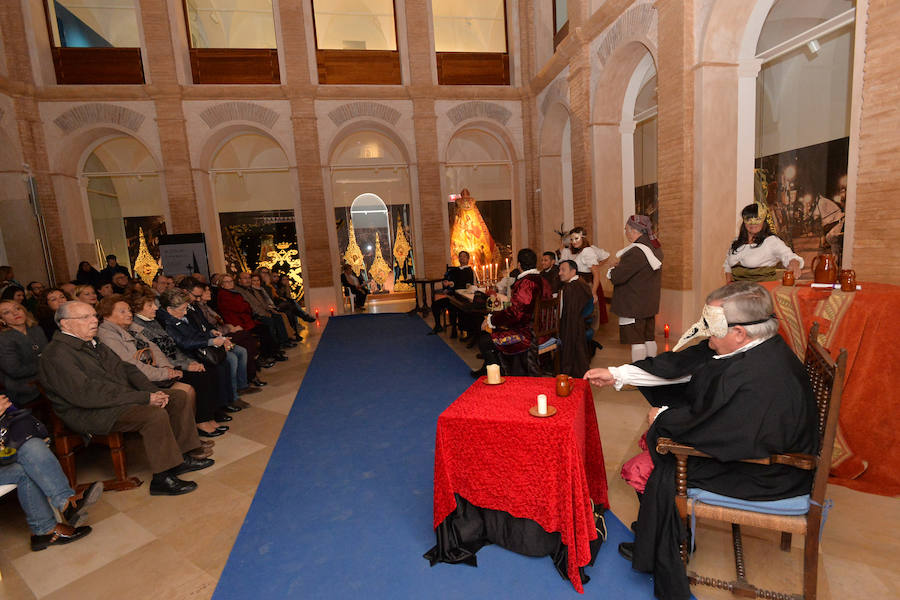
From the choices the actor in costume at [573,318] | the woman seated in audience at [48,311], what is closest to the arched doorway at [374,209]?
the woman seated in audience at [48,311]

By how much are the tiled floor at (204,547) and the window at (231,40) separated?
10030mm

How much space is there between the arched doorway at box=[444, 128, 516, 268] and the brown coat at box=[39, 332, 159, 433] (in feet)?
34.0

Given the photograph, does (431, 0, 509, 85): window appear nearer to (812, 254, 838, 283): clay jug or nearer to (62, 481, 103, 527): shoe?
(812, 254, 838, 283): clay jug

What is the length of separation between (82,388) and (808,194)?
885 cm

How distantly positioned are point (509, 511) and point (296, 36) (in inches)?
463

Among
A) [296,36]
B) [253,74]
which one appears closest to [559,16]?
[296,36]

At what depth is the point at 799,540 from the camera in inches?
98.9

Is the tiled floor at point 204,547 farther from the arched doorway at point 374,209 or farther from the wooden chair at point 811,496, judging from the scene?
the arched doorway at point 374,209

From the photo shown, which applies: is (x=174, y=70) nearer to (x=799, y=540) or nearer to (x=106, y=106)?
(x=106, y=106)

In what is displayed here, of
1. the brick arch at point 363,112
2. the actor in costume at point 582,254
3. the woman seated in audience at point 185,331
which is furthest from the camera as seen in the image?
the brick arch at point 363,112

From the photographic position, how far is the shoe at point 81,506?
3010 mm

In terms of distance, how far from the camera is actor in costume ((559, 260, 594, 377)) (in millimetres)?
4871

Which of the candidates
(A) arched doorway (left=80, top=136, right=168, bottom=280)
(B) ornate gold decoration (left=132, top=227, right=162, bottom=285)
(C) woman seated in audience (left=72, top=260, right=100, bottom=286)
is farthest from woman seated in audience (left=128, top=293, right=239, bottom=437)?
(B) ornate gold decoration (left=132, top=227, right=162, bottom=285)

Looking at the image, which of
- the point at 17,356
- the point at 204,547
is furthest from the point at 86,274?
the point at 204,547
